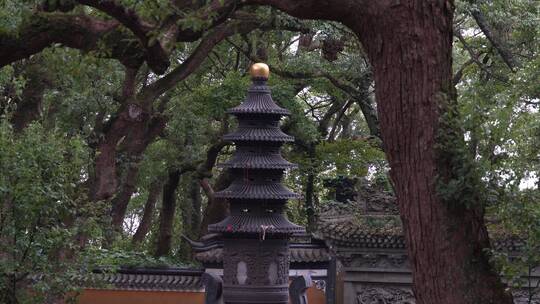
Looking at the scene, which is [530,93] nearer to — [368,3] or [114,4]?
[368,3]

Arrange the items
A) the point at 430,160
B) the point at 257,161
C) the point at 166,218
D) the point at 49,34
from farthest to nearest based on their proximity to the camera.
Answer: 1. the point at 166,218
2. the point at 257,161
3. the point at 49,34
4. the point at 430,160

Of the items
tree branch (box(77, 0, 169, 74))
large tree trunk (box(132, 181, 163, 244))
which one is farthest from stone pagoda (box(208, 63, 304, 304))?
large tree trunk (box(132, 181, 163, 244))

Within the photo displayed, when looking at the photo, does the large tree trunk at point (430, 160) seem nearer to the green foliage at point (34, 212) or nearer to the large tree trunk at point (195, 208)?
the green foliage at point (34, 212)

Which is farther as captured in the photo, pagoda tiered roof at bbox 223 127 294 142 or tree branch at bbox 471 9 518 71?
pagoda tiered roof at bbox 223 127 294 142

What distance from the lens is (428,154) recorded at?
4.56m

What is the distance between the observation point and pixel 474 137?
5.07m

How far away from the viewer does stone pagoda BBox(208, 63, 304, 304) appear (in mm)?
12352

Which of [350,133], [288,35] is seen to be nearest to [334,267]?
[288,35]

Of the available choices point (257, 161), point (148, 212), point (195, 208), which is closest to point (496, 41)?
point (257, 161)

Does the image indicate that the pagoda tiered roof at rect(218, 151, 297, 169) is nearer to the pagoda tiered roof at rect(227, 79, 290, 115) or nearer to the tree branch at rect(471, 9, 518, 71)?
the pagoda tiered roof at rect(227, 79, 290, 115)

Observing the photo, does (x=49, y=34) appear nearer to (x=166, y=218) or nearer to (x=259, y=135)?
(x=259, y=135)

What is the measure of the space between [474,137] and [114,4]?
2.10 metres

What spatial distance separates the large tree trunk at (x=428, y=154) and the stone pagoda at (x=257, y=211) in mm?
7802

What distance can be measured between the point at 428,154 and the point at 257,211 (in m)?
8.39
